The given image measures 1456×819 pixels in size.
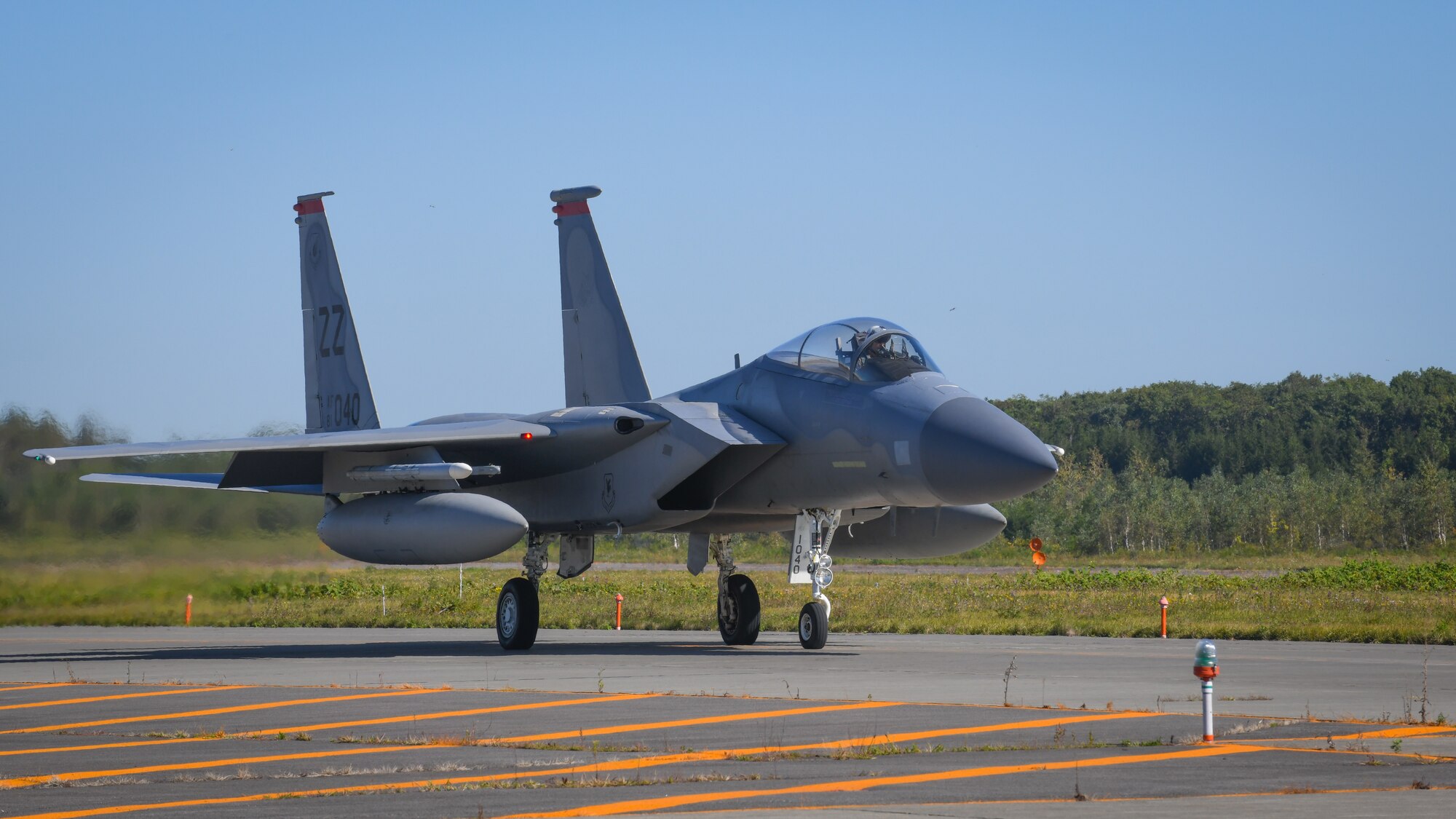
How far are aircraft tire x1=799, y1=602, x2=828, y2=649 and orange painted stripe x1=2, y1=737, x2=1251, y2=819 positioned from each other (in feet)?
26.7

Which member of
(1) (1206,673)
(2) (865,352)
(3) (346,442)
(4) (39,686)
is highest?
(2) (865,352)

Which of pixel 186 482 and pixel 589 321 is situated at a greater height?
pixel 589 321

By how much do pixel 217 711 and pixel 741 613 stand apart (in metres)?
8.80

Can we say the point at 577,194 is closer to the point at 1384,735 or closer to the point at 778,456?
the point at 778,456

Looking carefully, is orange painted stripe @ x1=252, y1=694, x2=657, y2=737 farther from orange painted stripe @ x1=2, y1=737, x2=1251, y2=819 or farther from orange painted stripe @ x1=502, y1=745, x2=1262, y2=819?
orange painted stripe @ x1=502, y1=745, x2=1262, y2=819

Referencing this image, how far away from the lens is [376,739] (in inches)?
374

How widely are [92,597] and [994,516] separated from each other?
45.8 feet

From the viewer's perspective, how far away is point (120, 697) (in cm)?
1258

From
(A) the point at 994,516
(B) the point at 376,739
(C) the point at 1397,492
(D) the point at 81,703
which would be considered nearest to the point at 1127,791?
(B) the point at 376,739

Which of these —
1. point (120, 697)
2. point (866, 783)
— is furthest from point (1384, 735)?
point (120, 697)

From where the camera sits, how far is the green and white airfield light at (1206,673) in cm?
897

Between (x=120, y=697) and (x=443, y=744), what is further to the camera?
(x=120, y=697)

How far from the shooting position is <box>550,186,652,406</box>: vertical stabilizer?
2206 cm

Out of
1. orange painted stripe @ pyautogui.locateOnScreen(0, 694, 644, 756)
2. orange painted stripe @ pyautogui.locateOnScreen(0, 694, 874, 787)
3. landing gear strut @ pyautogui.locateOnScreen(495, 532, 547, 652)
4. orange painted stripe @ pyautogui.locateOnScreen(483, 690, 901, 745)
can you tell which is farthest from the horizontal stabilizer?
orange painted stripe @ pyautogui.locateOnScreen(483, 690, 901, 745)
